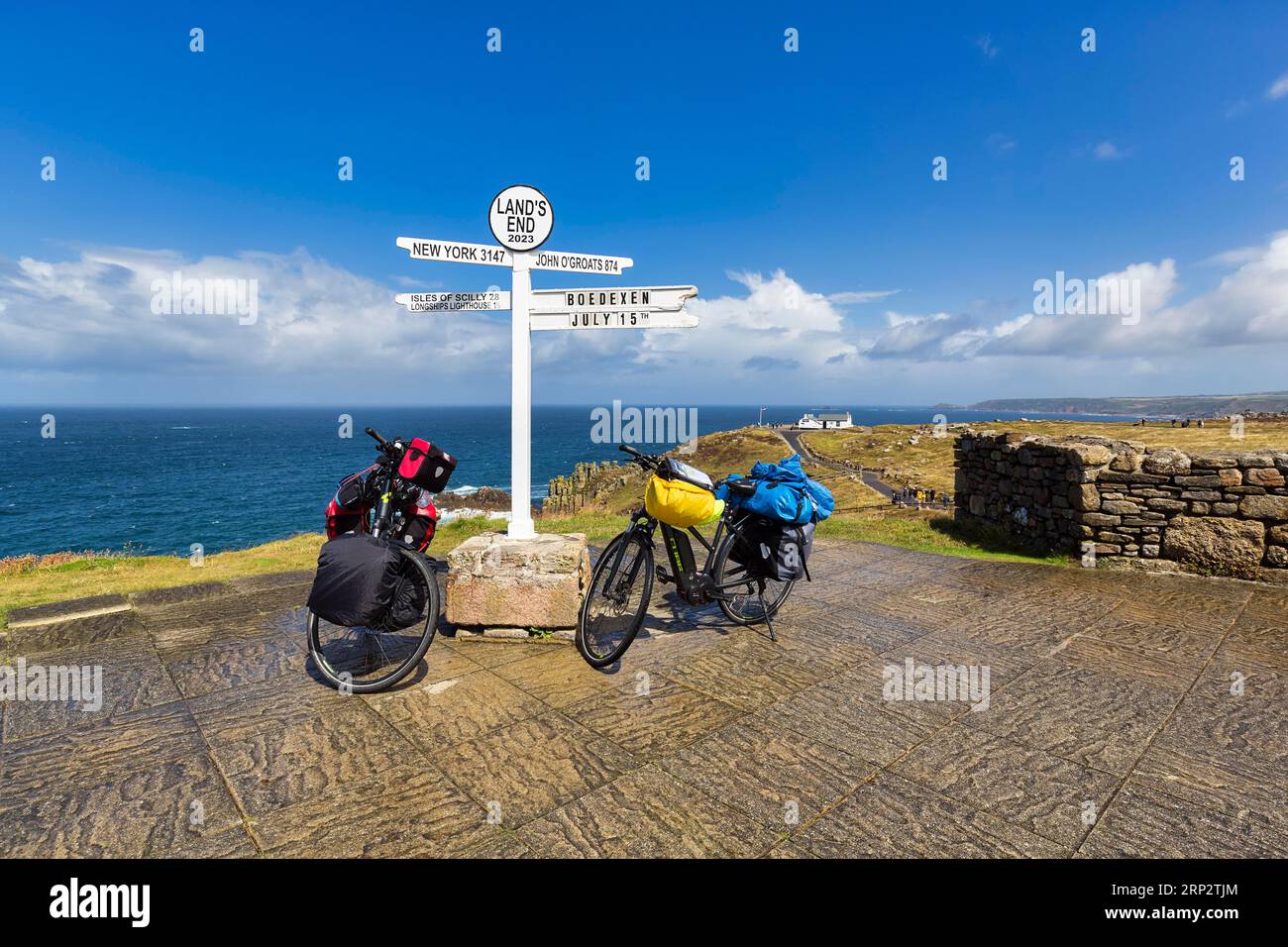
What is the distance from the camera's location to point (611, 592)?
4496mm

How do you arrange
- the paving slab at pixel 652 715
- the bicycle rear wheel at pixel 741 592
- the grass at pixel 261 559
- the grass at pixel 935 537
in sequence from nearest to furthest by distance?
the paving slab at pixel 652 715
the bicycle rear wheel at pixel 741 592
the grass at pixel 261 559
the grass at pixel 935 537

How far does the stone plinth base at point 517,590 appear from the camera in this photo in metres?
4.77

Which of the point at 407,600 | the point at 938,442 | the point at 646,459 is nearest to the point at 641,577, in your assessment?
the point at 646,459

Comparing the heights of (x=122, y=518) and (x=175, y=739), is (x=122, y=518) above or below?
below

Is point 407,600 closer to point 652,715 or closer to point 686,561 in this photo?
point 652,715

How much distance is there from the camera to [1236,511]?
6.65 metres

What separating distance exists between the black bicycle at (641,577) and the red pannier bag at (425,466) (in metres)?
1.30

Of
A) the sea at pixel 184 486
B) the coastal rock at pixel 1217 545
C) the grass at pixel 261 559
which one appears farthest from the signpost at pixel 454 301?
the coastal rock at pixel 1217 545

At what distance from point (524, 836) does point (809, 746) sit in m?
1.58

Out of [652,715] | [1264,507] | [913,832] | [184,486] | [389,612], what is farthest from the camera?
[184,486]

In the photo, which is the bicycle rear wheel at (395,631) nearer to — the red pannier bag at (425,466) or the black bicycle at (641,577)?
the red pannier bag at (425,466)

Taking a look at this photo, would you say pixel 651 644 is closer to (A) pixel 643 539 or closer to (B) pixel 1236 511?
(A) pixel 643 539

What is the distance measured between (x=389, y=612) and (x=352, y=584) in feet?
1.12
